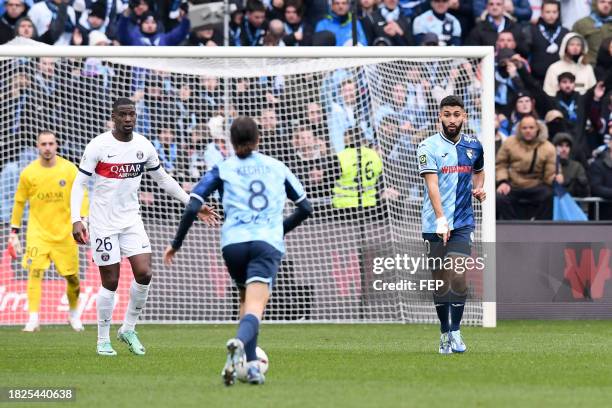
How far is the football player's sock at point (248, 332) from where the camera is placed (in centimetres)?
948

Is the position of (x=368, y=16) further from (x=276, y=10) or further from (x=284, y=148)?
(x=284, y=148)

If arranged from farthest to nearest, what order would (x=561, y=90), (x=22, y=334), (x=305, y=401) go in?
1. (x=561, y=90)
2. (x=22, y=334)
3. (x=305, y=401)

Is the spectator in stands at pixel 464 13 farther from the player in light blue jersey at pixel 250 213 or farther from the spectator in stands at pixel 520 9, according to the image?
the player in light blue jersey at pixel 250 213

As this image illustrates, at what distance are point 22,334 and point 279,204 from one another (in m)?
8.11

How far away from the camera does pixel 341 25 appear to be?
2197cm

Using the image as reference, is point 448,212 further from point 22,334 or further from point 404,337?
point 22,334

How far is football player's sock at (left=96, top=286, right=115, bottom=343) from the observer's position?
13.1m

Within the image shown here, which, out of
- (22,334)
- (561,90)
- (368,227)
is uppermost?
(561,90)

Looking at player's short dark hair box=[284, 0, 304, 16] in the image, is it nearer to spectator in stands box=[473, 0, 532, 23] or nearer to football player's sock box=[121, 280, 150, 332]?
spectator in stands box=[473, 0, 532, 23]

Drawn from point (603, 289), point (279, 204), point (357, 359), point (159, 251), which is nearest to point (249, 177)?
point (279, 204)

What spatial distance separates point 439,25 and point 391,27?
94 centimetres

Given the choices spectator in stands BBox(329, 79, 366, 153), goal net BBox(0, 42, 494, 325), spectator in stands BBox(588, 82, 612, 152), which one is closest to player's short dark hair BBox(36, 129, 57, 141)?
goal net BBox(0, 42, 494, 325)

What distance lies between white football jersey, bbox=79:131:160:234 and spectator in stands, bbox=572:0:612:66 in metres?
11.6

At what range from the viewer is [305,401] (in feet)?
28.6
